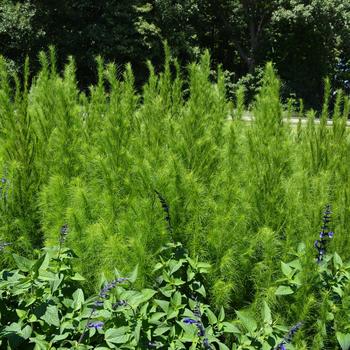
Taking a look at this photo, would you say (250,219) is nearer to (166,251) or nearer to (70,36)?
(166,251)

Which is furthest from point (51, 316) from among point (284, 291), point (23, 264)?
point (284, 291)

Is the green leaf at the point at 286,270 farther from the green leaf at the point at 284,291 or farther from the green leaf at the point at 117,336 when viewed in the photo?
the green leaf at the point at 117,336

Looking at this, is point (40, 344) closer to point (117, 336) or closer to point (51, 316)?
point (51, 316)

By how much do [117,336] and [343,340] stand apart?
96 centimetres

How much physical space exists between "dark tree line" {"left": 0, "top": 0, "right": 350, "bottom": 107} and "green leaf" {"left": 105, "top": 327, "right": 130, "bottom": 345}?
17.5 meters

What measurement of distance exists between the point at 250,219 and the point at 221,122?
2.16 ft

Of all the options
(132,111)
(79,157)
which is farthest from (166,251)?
(132,111)

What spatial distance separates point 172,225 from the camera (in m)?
2.31

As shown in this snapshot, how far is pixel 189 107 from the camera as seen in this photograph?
2.59 m

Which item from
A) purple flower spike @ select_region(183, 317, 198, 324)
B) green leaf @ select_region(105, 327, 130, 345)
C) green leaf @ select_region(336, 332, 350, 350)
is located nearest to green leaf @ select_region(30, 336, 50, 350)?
green leaf @ select_region(105, 327, 130, 345)

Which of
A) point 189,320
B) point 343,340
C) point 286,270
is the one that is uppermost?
point 286,270

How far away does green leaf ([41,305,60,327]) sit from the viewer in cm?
172

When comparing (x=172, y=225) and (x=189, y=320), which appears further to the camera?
(x=172, y=225)

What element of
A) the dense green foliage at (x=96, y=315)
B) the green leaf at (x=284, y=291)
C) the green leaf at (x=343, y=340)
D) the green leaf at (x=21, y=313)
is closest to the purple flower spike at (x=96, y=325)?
the dense green foliage at (x=96, y=315)
